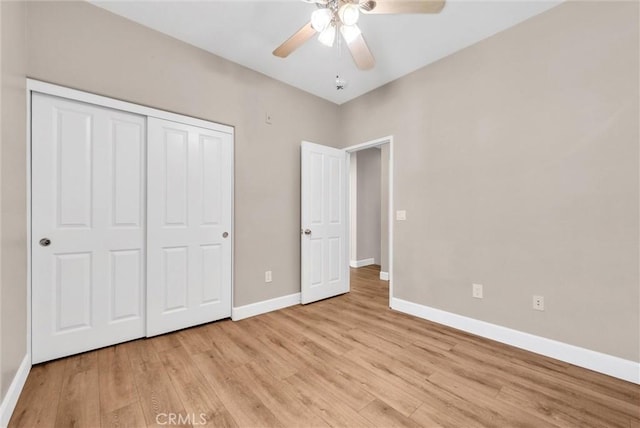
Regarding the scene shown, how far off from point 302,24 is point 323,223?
2167mm

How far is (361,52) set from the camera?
198cm

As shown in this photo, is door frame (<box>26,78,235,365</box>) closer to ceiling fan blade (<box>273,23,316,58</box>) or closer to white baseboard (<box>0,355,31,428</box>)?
white baseboard (<box>0,355,31,428</box>)

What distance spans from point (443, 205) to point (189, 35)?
301 cm

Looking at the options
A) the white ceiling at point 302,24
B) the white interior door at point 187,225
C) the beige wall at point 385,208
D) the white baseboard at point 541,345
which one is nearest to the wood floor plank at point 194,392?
the white interior door at point 187,225

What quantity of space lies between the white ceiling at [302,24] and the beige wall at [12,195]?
848mm

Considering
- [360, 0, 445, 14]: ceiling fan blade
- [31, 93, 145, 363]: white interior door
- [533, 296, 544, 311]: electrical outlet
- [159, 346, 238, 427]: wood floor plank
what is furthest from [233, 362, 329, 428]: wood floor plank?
[360, 0, 445, 14]: ceiling fan blade

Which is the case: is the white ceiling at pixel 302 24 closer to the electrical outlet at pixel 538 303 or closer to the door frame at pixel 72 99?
the door frame at pixel 72 99

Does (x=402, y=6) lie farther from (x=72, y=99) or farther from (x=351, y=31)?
(x=72, y=99)

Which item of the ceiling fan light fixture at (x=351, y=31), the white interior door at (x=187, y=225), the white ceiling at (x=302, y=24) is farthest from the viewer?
the white interior door at (x=187, y=225)

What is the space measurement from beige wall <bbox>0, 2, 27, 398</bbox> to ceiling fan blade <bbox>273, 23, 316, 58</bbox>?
5.18ft

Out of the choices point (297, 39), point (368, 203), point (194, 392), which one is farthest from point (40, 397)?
point (368, 203)

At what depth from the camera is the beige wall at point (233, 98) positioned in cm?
197

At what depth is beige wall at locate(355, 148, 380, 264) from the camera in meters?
5.76

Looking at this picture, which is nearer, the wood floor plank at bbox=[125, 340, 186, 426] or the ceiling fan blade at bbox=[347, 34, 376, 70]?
the wood floor plank at bbox=[125, 340, 186, 426]
